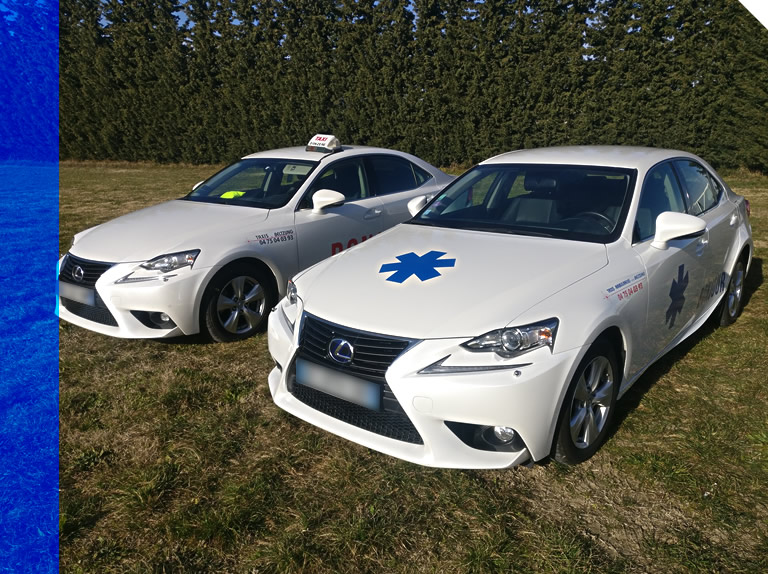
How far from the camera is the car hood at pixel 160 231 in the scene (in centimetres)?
455

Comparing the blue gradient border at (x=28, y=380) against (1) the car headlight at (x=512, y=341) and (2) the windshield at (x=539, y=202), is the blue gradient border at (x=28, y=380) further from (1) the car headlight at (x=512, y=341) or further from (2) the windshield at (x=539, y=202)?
(2) the windshield at (x=539, y=202)

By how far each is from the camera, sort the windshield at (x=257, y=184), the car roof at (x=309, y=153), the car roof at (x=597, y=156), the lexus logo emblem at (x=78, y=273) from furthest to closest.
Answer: the car roof at (x=309, y=153), the windshield at (x=257, y=184), the lexus logo emblem at (x=78, y=273), the car roof at (x=597, y=156)

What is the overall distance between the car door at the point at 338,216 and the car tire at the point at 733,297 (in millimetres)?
2993

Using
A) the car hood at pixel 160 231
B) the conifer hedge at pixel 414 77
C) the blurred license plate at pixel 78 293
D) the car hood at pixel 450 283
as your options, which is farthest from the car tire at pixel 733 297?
the conifer hedge at pixel 414 77

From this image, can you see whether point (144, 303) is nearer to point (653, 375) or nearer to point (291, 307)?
point (291, 307)

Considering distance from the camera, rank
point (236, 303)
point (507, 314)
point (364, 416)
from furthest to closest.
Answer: point (236, 303) → point (364, 416) → point (507, 314)

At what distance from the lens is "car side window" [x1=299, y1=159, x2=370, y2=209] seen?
545 centimetres

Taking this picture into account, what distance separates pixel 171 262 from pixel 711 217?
3.87m

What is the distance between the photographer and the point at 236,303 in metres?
4.77

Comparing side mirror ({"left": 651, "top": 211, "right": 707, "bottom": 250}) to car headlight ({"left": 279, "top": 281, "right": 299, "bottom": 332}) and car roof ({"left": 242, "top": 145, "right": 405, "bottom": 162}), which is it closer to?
car headlight ({"left": 279, "top": 281, "right": 299, "bottom": 332})

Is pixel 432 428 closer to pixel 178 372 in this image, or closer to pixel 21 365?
pixel 178 372

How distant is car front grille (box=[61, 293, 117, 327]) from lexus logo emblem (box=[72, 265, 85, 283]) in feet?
0.58

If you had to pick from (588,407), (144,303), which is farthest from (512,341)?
(144,303)

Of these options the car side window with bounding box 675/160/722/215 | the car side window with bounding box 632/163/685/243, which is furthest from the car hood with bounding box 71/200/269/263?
the car side window with bounding box 675/160/722/215
